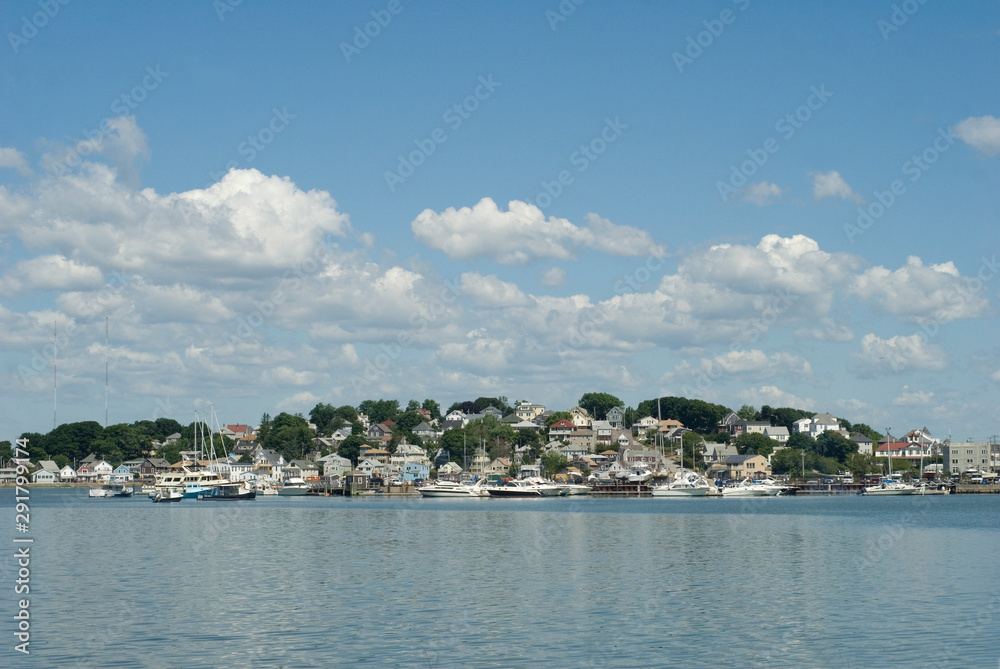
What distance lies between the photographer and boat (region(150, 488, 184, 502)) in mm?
160450

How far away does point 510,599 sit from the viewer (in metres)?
42.8

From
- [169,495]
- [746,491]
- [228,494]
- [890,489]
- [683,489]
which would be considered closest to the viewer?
[169,495]

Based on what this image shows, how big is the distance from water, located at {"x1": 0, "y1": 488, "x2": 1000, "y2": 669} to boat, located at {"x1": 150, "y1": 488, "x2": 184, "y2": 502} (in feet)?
274

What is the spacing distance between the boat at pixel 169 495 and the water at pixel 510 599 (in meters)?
83.5

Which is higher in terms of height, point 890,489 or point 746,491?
point 746,491

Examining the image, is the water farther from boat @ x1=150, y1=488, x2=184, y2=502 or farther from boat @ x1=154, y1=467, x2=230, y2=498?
boat @ x1=154, y1=467, x2=230, y2=498

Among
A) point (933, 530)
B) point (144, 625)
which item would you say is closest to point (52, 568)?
point (144, 625)

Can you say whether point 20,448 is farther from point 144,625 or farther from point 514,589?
point 514,589

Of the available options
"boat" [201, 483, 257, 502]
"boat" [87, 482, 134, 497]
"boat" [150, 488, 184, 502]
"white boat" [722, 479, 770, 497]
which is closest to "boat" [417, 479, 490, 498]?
"boat" [201, 483, 257, 502]

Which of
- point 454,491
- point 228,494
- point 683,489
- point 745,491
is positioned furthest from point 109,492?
point 745,491

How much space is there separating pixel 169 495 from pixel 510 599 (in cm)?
13080

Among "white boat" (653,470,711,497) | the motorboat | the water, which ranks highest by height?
the water

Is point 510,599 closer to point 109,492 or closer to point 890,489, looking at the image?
point 109,492

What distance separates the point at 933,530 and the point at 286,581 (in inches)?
2243
